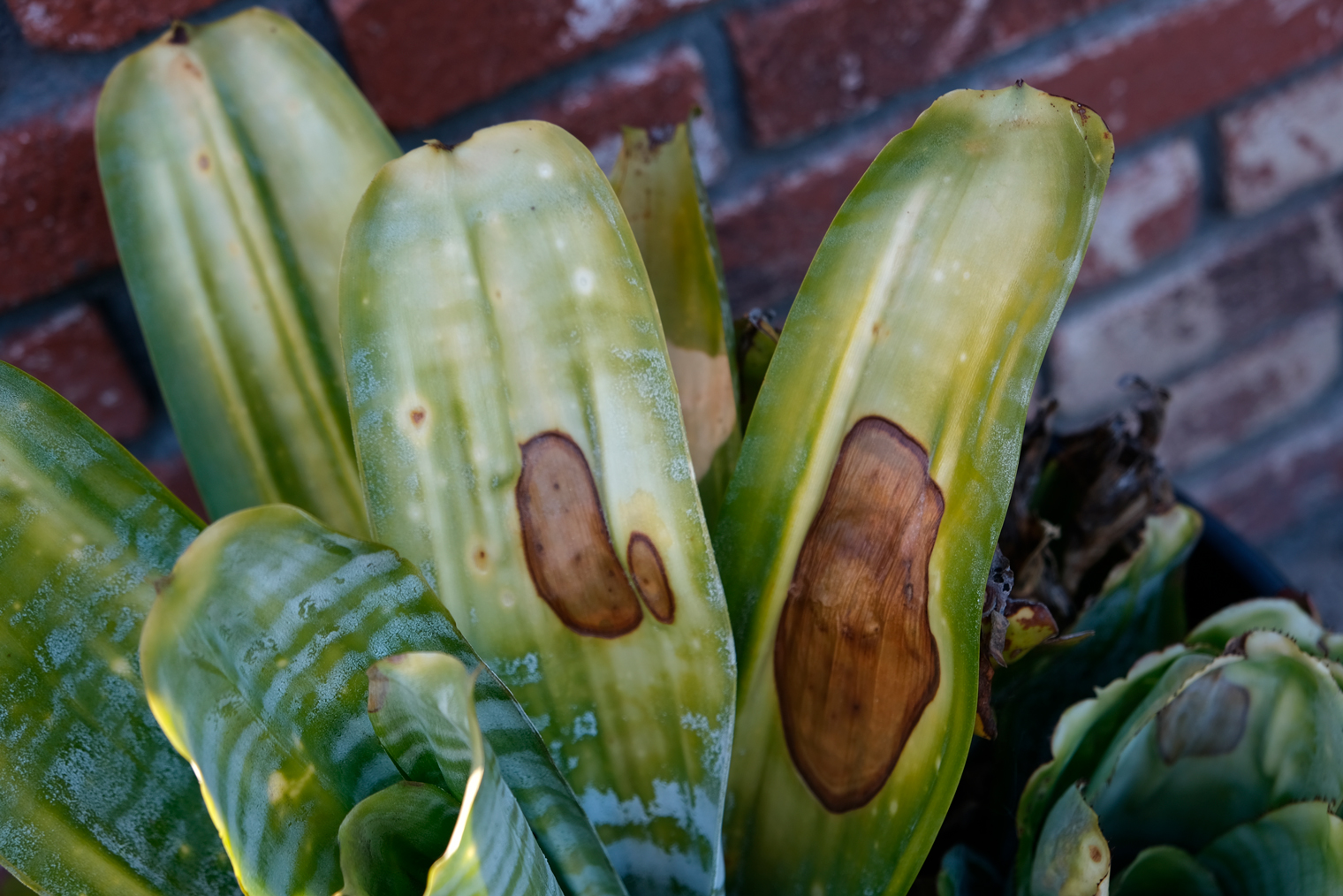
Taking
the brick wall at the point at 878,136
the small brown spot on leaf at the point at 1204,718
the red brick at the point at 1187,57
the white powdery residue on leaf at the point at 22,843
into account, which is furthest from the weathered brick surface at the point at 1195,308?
the white powdery residue on leaf at the point at 22,843

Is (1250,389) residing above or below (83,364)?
below

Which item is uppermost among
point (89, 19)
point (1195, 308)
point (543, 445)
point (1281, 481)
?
point (89, 19)

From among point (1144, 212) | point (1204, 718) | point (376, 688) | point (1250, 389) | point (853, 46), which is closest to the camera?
point (376, 688)

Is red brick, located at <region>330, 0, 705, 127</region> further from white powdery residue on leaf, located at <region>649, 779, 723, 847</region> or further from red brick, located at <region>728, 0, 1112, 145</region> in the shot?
white powdery residue on leaf, located at <region>649, 779, 723, 847</region>

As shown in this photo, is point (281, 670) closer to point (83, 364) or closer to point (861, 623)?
point (861, 623)

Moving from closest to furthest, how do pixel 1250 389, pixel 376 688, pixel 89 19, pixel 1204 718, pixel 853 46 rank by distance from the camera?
pixel 376 688, pixel 1204 718, pixel 89 19, pixel 853 46, pixel 1250 389

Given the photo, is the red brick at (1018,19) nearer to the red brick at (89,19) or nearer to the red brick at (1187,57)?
the red brick at (1187,57)

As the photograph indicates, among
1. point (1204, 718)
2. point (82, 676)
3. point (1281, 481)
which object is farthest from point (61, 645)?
point (1281, 481)
